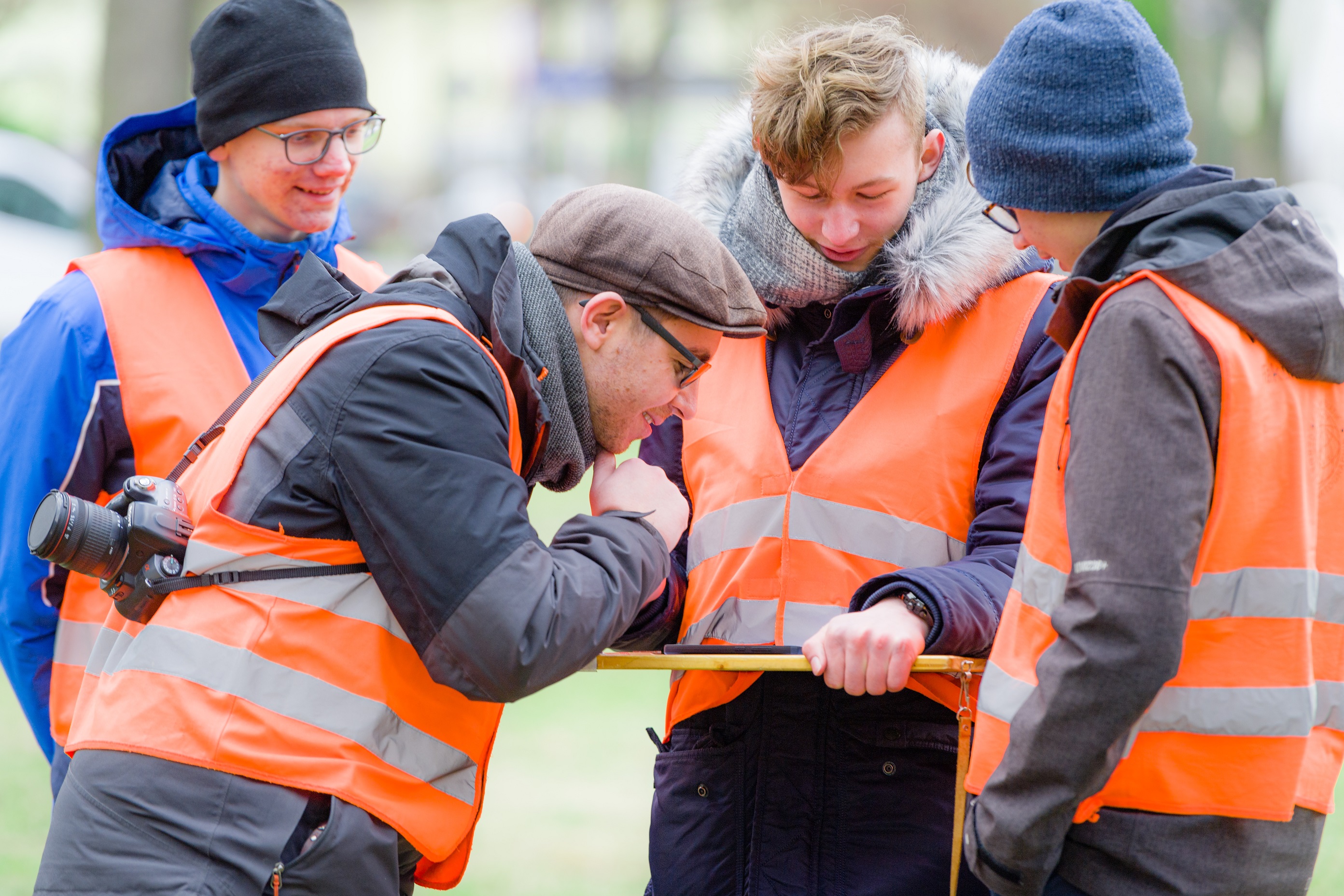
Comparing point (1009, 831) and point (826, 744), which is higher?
point (1009, 831)

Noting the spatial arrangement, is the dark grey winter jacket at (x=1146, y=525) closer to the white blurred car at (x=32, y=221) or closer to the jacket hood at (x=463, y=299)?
the jacket hood at (x=463, y=299)

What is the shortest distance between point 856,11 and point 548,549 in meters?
1.67

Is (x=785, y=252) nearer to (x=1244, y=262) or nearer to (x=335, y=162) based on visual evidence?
(x=1244, y=262)

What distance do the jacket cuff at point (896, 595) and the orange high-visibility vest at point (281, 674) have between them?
64 cm

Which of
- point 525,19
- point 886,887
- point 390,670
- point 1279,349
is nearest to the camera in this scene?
point 1279,349

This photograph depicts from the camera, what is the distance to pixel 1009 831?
1.66m

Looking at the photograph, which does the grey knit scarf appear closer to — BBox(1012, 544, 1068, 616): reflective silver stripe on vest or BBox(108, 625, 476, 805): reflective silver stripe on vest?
BBox(1012, 544, 1068, 616): reflective silver stripe on vest

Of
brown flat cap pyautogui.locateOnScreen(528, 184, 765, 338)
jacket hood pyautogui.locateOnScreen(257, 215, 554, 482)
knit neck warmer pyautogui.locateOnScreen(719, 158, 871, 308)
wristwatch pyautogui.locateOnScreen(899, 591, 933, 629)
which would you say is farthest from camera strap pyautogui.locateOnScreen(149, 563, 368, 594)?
knit neck warmer pyautogui.locateOnScreen(719, 158, 871, 308)

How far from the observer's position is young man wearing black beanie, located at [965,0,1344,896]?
1.56 meters

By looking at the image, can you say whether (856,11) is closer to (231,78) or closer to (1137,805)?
(231,78)

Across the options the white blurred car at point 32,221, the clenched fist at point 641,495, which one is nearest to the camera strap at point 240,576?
the clenched fist at point 641,495

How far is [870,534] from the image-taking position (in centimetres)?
222

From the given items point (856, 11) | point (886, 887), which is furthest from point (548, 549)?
point (856, 11)

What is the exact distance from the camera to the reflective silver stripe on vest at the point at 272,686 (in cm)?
177
